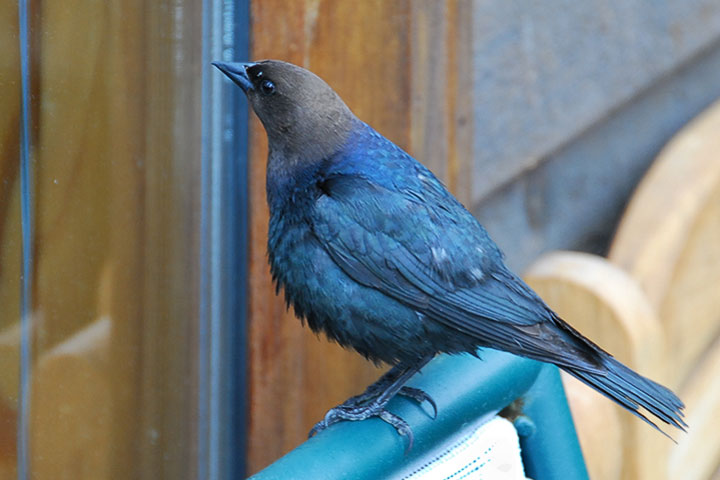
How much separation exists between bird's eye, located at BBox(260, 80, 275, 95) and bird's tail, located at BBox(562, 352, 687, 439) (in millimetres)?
725

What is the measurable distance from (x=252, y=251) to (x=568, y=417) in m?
0.71

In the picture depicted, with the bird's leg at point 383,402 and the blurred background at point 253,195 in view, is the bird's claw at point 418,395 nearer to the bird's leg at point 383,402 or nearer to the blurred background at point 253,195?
the bird's leg at point 383,402

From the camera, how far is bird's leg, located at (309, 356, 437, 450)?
1.49m

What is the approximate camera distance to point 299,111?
76.1 inches

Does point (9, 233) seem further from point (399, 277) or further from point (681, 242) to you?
point (681, 242)

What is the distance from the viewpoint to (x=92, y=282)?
1706mm

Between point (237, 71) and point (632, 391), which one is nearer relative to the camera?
point (632, 391)

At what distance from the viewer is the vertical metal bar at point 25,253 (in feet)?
5.08

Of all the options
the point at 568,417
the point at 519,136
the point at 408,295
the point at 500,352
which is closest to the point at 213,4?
the point at 408,295

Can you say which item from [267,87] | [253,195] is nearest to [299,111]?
[267,87]

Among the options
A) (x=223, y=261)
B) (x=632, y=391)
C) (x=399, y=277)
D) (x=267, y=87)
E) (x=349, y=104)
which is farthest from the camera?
(x=349, y=104)

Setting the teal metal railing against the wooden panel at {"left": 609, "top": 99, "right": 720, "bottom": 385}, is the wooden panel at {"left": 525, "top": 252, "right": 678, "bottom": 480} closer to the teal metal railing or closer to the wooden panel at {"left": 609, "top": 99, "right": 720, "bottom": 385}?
the wooden panel at {"left": 609, "top": 99, "right": 720, "bottom": 385}

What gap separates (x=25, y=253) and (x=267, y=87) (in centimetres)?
56

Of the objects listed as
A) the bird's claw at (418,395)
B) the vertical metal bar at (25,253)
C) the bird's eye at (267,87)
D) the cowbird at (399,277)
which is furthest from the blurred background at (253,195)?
the bird's claw at (418,395)
